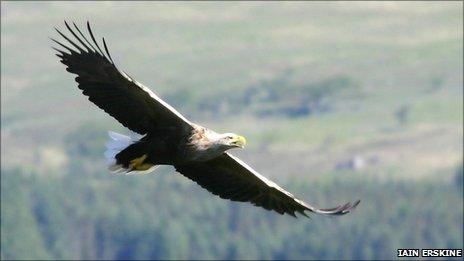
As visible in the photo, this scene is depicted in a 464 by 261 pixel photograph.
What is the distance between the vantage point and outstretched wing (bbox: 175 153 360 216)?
2703 centimetres

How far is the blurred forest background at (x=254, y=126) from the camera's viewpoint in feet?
389

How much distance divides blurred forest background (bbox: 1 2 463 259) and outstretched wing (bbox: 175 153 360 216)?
8099 cm

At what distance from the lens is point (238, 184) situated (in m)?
27.2

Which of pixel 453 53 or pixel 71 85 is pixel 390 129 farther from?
pixel 71 85

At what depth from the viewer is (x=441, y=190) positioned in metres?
123

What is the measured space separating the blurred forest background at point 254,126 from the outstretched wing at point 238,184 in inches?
3189

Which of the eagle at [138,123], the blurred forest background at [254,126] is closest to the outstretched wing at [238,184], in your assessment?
the eagle at [138,123]


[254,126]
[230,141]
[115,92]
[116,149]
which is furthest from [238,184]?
[254,126]

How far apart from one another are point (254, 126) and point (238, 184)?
10405cm

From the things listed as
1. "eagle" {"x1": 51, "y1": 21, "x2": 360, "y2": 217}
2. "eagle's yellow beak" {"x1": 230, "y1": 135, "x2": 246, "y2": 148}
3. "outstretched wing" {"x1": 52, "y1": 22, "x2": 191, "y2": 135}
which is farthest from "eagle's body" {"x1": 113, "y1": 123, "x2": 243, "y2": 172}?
"eagle's yellow beak" {"x1": 230, "y1": 135, "x2": 246, "y2": 148}

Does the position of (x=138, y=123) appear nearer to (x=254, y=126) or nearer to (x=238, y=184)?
(x=238, y=184)

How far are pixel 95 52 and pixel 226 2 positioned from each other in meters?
104

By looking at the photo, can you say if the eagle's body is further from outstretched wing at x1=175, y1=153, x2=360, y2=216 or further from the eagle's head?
outstretched wing at x1=175, y1=153, x2=360, y2=216

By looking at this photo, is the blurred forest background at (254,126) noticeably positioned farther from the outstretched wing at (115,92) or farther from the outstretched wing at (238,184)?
the outstretched wing at (115,92)
